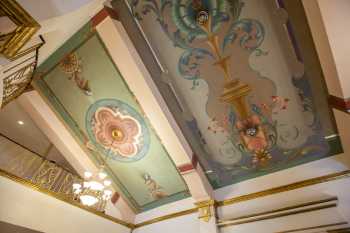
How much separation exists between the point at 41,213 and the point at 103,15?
4173 mm

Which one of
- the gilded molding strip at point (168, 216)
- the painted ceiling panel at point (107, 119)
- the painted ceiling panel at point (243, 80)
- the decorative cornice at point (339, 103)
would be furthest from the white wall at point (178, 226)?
the decorative cornice at point (339, 103)

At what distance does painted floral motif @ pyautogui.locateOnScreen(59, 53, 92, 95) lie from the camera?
5.16 meters

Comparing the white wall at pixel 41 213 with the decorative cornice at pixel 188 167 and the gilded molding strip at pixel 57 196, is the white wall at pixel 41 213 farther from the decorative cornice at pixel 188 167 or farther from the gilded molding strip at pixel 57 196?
the decorative cornice at pixel 188 167

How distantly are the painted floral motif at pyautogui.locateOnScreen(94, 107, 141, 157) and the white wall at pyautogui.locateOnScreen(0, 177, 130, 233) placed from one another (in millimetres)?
1691

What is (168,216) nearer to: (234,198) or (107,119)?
(234,198)

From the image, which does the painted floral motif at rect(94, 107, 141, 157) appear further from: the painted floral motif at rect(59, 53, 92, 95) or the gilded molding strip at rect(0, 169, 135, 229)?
the gilded molding strip at rect(0, 169, 135, 229)

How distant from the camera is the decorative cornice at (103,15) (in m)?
4.22

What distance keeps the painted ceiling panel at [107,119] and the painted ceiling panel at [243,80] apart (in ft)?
3.60

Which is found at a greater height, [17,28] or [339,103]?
[339,103]

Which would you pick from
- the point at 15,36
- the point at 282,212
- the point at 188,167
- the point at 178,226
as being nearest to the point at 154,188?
the point at 178,226

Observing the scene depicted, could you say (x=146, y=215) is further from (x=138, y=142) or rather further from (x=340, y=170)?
(x=340, y=170)

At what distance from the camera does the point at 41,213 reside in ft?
16.3

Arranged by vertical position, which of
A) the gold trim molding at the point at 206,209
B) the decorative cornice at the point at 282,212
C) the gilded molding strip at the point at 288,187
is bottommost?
the decorative cornice at the point at 282,212

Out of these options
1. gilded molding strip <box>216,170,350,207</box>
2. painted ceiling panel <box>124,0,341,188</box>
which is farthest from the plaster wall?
gilded molding strip <box>216,170,350,207</box>
